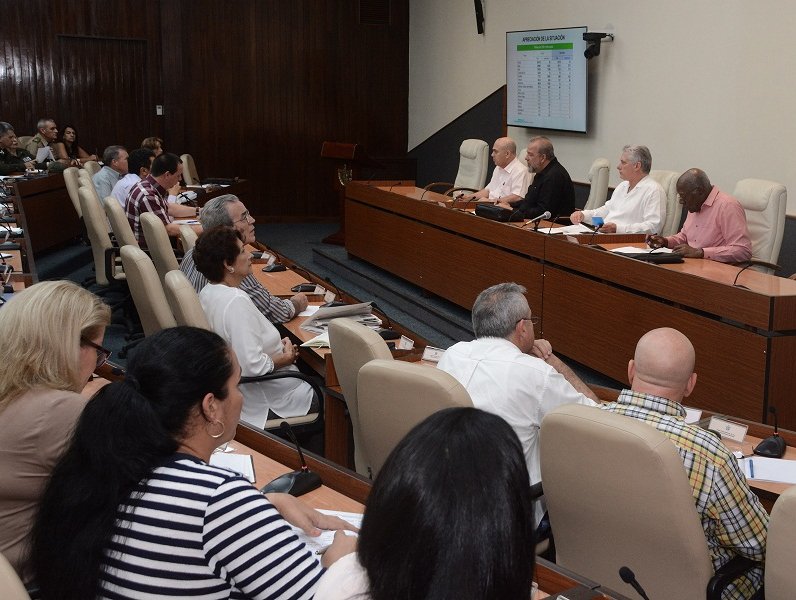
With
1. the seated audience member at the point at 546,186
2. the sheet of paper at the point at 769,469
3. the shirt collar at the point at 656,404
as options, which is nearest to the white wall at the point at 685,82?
the seated audience member at the point at 546,186

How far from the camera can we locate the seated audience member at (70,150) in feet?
35.0

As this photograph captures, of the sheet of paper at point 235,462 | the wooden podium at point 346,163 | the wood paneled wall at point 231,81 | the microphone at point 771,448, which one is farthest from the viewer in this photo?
the wood paneled wall at point 231,81

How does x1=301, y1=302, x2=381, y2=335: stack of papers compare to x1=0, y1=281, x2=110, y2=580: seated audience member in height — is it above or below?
below

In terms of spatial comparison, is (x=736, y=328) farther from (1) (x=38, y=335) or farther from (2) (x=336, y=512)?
(1) (x=38, y=335)

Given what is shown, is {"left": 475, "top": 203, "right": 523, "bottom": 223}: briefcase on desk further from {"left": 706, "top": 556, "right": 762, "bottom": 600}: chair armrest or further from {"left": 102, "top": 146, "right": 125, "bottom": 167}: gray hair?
{"left": 706, "top": 556, "right": 762, "bottom": 600}: chair armrest

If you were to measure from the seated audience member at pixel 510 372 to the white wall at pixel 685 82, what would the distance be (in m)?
4.15

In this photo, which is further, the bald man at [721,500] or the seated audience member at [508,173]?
the seated audience member at [508,173]

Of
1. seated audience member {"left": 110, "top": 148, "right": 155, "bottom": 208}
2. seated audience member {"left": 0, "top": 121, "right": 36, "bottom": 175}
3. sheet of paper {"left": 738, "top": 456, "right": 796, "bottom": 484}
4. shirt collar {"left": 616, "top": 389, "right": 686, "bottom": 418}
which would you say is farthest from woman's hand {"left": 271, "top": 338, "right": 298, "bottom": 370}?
seated audience member {"left": 0, "top": 121, "right": 36, "bottom": 175}

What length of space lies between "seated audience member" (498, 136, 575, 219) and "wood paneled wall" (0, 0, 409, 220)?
5356 millimetres

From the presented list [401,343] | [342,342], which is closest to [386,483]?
[342,342]

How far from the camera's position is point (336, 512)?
7.17 feet

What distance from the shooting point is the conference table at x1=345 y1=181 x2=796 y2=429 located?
13.4 ft

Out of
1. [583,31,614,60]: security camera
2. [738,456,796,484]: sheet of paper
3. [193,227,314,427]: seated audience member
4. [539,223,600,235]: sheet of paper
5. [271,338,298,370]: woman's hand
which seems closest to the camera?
[738,456,796,484]: sheet of paper

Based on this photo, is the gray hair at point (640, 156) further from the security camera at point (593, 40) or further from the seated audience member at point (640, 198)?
the security camera at point (593, 40)
